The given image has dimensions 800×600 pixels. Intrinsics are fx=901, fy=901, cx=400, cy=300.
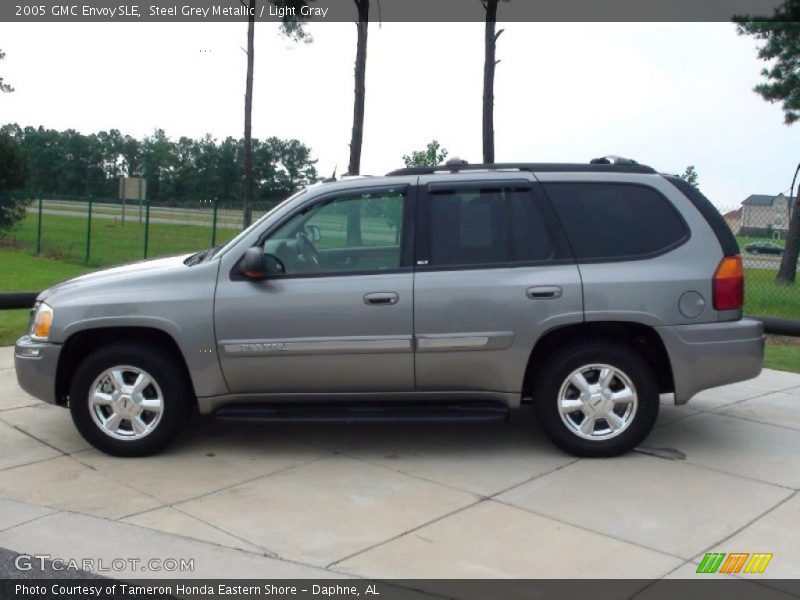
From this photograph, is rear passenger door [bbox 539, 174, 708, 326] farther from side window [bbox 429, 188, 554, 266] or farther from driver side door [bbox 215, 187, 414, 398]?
driver side door [bbox 215, 187, 414, 398]

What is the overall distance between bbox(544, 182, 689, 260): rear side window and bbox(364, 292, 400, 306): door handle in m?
1.23

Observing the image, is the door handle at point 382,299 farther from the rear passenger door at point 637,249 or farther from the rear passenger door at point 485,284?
the rear passenger door at point 637,249

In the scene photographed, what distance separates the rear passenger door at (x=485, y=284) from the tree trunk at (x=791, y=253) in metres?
10.7

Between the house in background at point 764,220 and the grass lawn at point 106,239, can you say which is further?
the grass lawn at point 106,239

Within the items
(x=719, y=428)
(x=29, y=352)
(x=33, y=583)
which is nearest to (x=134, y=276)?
(x=29, y=352)

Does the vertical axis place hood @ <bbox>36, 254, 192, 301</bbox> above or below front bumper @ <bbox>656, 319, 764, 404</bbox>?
above

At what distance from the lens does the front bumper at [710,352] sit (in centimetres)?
579

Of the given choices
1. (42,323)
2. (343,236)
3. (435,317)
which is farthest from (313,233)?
(42,323)

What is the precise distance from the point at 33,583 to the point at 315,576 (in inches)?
51.8

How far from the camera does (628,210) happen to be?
19.8 feet

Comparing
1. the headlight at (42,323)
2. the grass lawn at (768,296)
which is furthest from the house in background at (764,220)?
the headlight at (42,323)

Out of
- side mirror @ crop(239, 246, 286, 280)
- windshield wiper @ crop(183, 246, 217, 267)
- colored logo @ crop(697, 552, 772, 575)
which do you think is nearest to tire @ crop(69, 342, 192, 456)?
windshield wiper @ crop(183, 246, 217, 267)

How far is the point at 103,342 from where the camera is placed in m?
6.16

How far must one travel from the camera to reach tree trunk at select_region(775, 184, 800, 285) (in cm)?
1544
